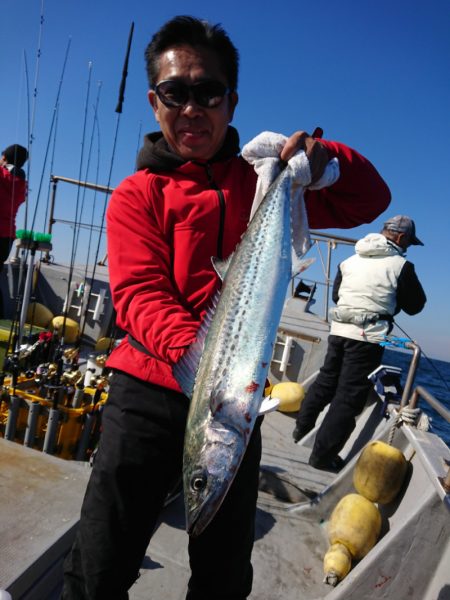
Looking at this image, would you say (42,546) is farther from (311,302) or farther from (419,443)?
(311,302)

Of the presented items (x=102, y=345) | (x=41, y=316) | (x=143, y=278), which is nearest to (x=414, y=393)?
(x=143, y=278)

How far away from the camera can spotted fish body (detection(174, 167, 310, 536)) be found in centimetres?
132

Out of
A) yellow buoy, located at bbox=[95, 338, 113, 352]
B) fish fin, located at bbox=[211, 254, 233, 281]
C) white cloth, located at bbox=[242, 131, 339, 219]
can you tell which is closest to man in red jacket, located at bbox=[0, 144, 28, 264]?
yellow buoy, located at bbox=[95, 338, 113, 352]

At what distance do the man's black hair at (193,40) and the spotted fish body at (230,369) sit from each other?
2.98 ft

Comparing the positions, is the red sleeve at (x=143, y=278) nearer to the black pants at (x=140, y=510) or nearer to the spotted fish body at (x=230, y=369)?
the spotted fish body at (x=230, y=369)

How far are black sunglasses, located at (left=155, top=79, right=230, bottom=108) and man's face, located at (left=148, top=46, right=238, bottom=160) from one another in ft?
0.05

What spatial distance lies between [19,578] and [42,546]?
0.16m

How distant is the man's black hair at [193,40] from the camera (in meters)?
1.84

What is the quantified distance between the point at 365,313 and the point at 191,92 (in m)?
A: 3.21

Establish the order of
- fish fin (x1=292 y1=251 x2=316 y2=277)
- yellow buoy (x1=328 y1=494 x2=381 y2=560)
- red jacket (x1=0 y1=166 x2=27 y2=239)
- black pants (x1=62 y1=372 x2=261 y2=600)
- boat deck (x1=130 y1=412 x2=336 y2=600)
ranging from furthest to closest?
red jacket (x1=0 y1=166 x2=27 y2=239)
yellow buoy (x1=328 y1=494 x2=381 y2=560)
boat deck (x1=130 y1=412 x2=336 y2=600)
fish fin (x1=292 y1=251 x2=316 y2=277)
black pants (x1=62 y1=372 x2=261 y2=600)

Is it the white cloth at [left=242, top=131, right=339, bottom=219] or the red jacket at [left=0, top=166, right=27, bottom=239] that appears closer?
the white cloth at [left=242, top=131, right=339, bottom=219]

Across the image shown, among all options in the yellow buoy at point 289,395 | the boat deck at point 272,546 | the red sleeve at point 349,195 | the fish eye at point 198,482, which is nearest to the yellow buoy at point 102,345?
the yellow buoy at point 289,395

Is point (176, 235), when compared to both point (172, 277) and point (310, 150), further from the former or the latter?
point (310, 150)

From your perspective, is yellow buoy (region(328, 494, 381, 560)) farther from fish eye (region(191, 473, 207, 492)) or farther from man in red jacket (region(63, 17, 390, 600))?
fish eye (region(191, 473, 207, 492))
